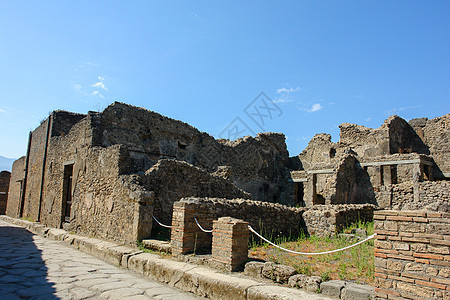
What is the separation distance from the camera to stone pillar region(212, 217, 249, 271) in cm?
403

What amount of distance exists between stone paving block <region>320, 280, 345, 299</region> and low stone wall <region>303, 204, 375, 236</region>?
13.0ft

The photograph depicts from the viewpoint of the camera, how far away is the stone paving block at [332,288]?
2.98 meters

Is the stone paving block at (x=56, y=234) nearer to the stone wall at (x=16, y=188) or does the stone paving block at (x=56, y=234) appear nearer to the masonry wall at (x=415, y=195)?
the stone wall at (x=16, y=188)

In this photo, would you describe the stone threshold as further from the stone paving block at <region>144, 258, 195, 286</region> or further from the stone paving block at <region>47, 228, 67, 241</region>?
the stone paving block at <region>47, 228, 67, 241</region>

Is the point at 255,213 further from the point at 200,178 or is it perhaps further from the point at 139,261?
the point at 139,261

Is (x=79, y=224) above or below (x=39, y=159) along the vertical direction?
below

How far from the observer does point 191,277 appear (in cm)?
406

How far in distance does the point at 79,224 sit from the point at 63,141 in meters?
3.49

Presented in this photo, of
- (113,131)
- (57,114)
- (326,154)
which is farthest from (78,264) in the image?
(326,154)

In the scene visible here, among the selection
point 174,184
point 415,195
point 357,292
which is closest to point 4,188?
point 174,184

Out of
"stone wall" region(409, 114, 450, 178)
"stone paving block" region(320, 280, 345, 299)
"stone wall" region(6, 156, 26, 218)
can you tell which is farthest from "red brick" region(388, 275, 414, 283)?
"stone wall" region(409, 114, 450, 178)

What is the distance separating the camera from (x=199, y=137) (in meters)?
13.2

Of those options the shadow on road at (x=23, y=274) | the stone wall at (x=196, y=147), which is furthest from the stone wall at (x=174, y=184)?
the shadow on road at (x=23, y=274)

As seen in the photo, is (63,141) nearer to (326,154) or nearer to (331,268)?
(331,268)
